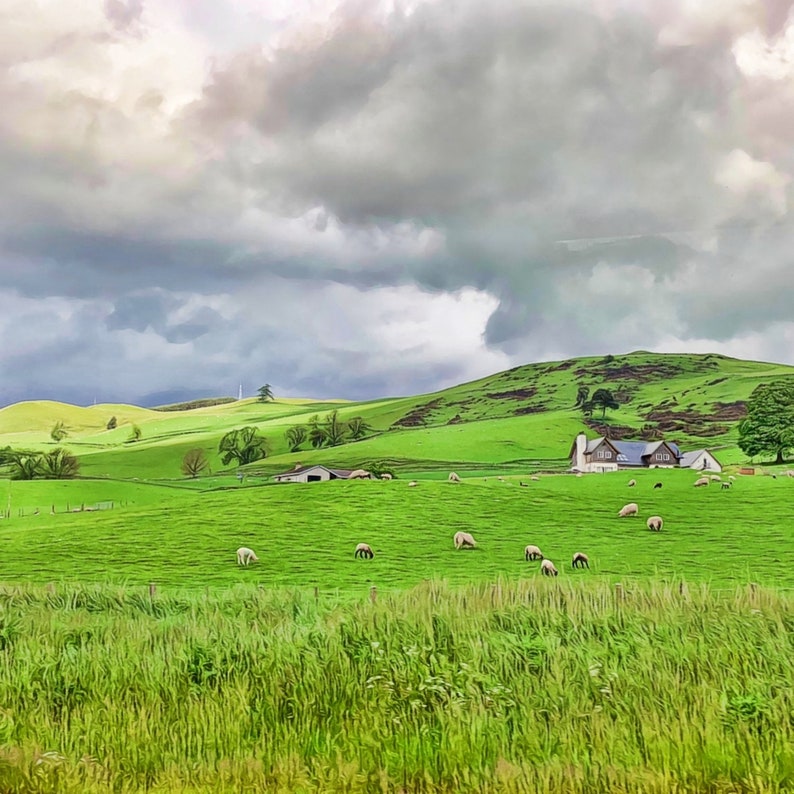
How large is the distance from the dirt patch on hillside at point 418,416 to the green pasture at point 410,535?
5973cm

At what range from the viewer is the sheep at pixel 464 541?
19.2 m

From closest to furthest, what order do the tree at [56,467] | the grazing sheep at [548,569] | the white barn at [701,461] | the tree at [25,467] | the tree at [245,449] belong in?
the grazing sheep at [548,569]
the white barn at [701,461]
the tree at [25,467]
the tree at [56,467]
the tree at [245,449]

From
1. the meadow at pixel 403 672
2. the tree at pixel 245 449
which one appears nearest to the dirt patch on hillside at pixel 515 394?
the tree at pixel 245 449

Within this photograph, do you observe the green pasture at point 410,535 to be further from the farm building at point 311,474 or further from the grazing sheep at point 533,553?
the farm building at point 311,474

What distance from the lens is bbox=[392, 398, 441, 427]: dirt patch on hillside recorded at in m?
87.2

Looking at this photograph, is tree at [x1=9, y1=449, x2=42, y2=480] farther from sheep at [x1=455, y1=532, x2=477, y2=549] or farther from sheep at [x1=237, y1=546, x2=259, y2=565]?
sheep at [x1=455, y1=532, x2=477, y2=549]

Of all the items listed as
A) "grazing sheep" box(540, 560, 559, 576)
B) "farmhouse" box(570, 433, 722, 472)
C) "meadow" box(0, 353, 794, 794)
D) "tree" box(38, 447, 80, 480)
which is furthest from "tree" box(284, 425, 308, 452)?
"grazing sheep" box(540, 560, 559, 576)

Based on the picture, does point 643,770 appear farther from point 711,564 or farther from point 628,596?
point 711,564

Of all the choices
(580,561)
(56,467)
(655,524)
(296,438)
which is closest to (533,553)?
(580,561)

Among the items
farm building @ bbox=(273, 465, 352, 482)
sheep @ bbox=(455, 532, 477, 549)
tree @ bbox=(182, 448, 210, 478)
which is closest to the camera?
sheep @ bbox=(455, 532, 477, 549)

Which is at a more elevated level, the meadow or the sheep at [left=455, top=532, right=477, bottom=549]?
the meadow

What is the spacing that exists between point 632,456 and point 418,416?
184 ft

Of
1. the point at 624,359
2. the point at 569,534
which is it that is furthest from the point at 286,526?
the point at 624,359

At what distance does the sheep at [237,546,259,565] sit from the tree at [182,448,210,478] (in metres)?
44.1
